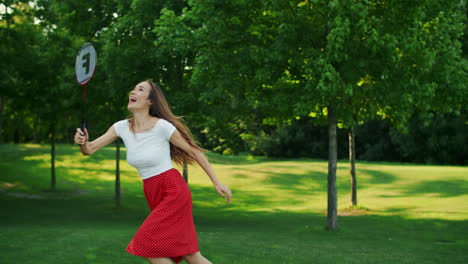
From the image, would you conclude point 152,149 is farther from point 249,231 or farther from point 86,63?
point 249,231

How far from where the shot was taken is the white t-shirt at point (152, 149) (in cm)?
456

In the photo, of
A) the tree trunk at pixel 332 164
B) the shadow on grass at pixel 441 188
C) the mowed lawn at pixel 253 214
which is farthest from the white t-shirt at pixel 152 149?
the shadow on grass at pixel 441 188

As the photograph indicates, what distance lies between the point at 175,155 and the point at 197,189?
2573 cm

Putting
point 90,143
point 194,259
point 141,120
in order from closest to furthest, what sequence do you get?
point 194,259, point 141,120, point 90,143

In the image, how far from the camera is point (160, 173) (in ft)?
14.9

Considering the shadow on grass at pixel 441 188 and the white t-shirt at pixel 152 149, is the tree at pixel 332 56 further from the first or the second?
the shadow on grass at pixel 441 188

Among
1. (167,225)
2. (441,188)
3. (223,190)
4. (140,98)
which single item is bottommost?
(441,188)

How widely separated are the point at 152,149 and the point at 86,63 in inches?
60.5

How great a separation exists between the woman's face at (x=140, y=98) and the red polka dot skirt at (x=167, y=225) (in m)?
0.64

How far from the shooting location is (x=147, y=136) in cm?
465

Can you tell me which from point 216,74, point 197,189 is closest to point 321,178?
point 197,189

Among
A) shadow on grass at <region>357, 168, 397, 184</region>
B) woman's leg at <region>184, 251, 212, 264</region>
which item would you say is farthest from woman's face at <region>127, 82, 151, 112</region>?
shadow on grass at <region>357, 168, 397, 184</region>

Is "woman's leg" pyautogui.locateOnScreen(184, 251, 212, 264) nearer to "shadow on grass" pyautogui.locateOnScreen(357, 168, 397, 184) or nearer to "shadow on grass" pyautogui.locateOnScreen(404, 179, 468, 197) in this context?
"shadow on grass" pyautogui.locateOnScreen(404, 179, 468, 197)

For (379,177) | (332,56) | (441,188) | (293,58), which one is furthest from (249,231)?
(379,177)
